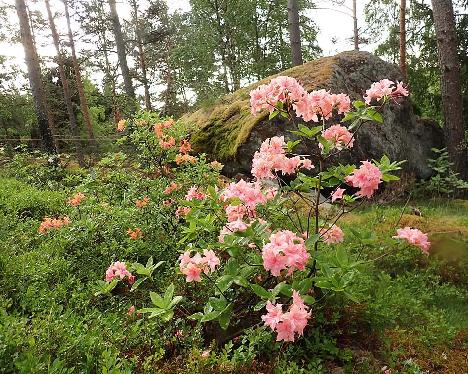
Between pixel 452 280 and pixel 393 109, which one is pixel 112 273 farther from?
pixel 393 109

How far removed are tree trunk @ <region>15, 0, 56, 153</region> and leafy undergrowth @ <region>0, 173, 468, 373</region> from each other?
5.89 m

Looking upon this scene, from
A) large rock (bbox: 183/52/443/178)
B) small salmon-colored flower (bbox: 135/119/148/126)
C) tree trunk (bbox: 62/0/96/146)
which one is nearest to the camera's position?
small salmon-colored flower (bbox: 135/119/148/126)

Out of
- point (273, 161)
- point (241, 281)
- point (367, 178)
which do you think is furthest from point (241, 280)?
point (367, 178)

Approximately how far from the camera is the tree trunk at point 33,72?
9.98 m

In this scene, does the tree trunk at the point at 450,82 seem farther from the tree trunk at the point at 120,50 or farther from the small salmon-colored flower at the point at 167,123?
the tree trunk at the point at 120,50

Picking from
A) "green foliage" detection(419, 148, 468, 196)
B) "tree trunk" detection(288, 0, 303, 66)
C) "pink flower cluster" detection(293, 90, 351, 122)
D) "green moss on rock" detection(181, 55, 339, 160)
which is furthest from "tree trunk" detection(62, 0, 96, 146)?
"pink flower cluster" detection(293, 90, 351, 122)

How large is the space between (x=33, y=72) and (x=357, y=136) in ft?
26.8

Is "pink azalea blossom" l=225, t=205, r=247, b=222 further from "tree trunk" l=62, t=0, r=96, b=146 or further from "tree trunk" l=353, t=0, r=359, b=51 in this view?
"tree trunk" l=353, t=0, r=359, b=51

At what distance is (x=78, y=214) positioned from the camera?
4859mm

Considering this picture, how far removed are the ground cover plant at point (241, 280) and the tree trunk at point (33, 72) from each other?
5896mm

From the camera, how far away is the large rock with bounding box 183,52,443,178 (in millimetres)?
7375

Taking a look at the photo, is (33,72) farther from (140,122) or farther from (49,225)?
(49,225)

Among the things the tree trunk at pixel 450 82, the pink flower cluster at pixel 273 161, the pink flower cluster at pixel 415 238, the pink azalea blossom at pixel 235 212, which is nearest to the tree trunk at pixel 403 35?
the tree trunk at pixel 450 82

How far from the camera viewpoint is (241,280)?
8.22 ft
